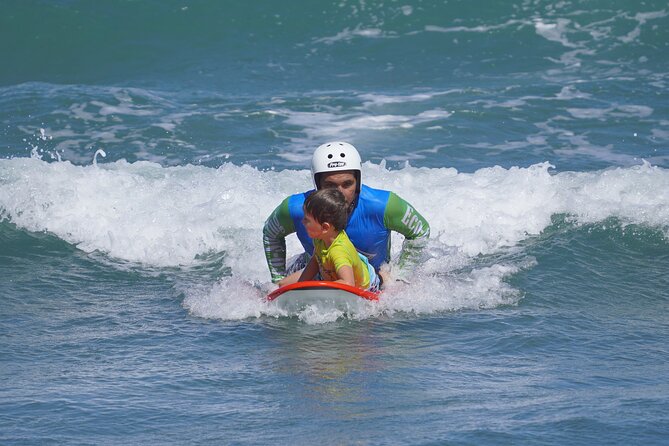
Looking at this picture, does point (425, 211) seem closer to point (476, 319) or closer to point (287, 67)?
point (476, 319)

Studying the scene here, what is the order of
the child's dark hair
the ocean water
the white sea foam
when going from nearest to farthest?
the ocean water < the child's dark hair < the white sea foam

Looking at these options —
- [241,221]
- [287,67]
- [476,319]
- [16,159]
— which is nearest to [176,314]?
[476,319]

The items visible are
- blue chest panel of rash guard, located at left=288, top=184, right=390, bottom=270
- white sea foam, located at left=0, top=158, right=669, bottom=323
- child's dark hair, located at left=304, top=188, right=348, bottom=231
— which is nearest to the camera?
child's dark hair, located at left=304, top=188, right=348, bottom=231

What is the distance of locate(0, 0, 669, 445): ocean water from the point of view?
18.8 feet

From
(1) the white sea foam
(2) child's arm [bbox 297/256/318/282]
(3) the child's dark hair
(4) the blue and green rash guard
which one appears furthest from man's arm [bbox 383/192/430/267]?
(1) the white sea foam

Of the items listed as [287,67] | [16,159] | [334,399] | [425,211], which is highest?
[287,67]

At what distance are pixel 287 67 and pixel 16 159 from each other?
655cm

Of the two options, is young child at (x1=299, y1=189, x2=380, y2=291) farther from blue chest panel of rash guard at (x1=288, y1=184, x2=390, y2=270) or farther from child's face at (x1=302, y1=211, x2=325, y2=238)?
blue chest panel of rash guard at (x1=288, y1=184, x2=390, y2=270)

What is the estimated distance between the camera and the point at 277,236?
7938 millimetres

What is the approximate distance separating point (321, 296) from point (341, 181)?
80cm

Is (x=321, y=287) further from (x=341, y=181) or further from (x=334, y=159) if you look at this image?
(x=334, y=159)

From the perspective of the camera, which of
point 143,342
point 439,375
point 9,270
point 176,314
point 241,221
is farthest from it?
point 241,221

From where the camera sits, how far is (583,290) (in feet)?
28.7

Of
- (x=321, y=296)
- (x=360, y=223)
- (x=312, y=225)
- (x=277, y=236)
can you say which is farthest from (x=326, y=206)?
(x=277, y=236)
